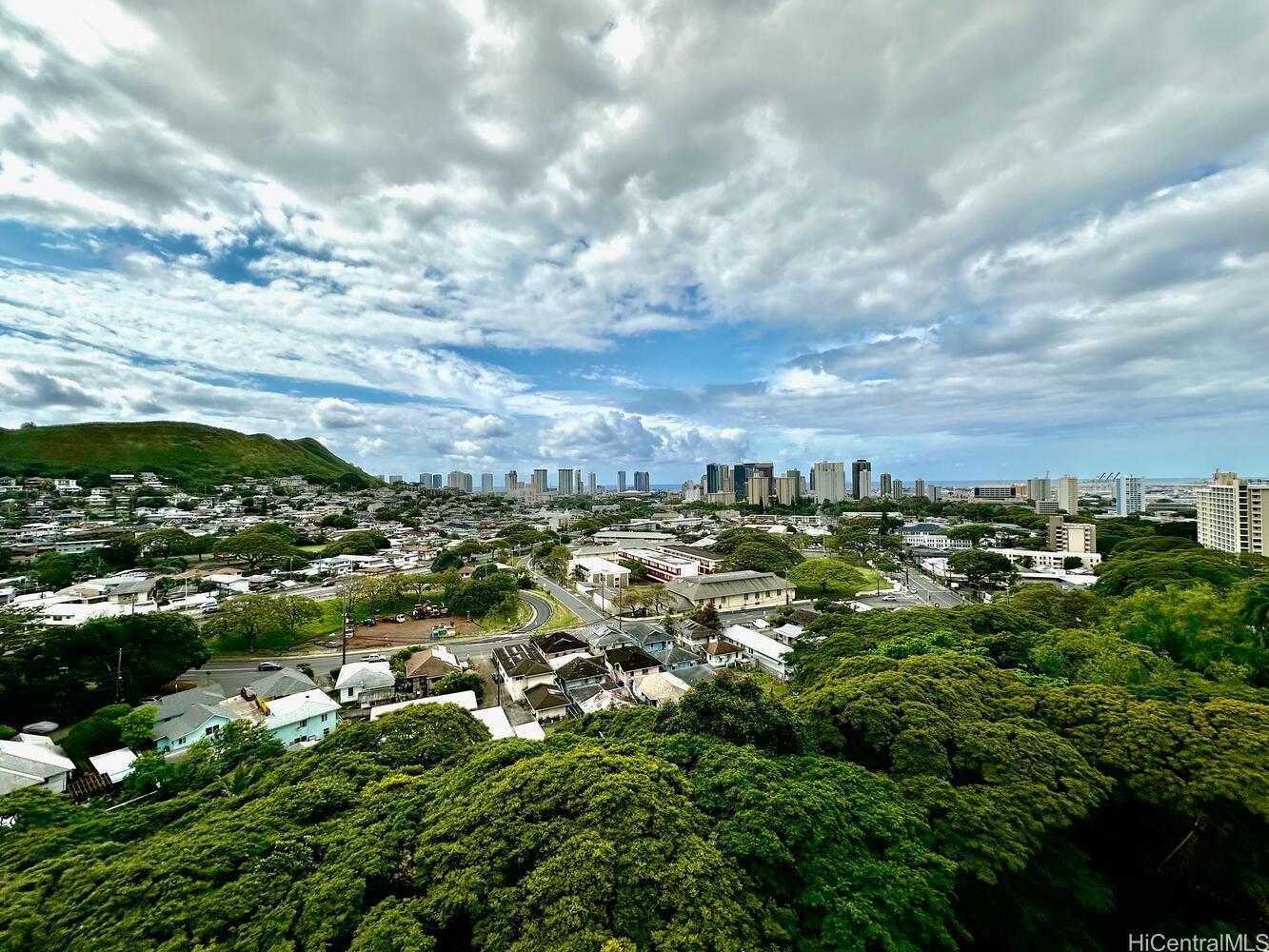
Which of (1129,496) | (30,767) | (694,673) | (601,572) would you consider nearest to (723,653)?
(694,673)

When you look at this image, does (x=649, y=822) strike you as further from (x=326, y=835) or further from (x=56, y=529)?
(x=56, y=529)

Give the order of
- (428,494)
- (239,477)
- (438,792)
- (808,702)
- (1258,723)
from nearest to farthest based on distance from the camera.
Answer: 1. (438,792)
2. (1258,723)
3. (808,702)
4. (239,477)
5. (428,494)

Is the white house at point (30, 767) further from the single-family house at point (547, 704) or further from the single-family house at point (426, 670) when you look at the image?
the single-family house at point (547, 704)

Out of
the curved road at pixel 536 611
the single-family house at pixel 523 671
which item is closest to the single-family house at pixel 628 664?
the single-family house at pixel 523 671

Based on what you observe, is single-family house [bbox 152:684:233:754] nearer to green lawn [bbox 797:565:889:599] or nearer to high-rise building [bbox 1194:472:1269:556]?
green lawn [bbox 797:565:889:599]

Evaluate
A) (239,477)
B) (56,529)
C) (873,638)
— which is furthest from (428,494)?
(873,638)

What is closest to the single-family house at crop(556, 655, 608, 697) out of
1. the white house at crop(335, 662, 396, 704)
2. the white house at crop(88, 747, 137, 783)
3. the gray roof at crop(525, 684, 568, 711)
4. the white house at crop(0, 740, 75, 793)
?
the gray roof at crop(525, 684, 568, 711)
